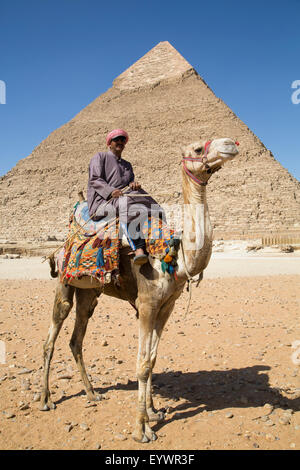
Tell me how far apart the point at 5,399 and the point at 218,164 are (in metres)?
2.41

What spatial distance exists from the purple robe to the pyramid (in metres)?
62.2

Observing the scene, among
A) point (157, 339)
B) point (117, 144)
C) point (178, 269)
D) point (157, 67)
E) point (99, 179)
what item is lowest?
point (157, 339)

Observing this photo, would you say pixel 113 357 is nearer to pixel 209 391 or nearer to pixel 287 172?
pixel 209 391

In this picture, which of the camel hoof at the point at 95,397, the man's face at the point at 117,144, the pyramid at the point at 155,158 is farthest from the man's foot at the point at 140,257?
the pyramid at the point at 155,158

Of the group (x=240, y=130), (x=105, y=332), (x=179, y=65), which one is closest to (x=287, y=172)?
(x=240, y=130)

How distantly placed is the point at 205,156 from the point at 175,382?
2.01 m

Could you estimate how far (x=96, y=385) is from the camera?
11.5 ft

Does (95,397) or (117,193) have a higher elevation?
(117,193)

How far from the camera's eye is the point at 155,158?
9225 cm

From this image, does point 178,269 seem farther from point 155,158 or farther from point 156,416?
point 155,158

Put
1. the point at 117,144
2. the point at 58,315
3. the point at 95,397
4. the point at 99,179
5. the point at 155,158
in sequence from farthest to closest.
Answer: the point at 155,158, the point at 58,315, the point at 95,397, the point at 117,144, the point at 99,179

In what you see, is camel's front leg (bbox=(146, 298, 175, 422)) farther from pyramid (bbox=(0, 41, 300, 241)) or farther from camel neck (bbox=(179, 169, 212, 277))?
pyramid (bbox=(0, 41, 300, 241))

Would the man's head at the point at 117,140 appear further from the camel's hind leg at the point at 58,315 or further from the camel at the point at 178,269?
the camel's hind leg at the point at 58,315

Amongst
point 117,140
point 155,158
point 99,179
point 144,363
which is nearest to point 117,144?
point 117,140
